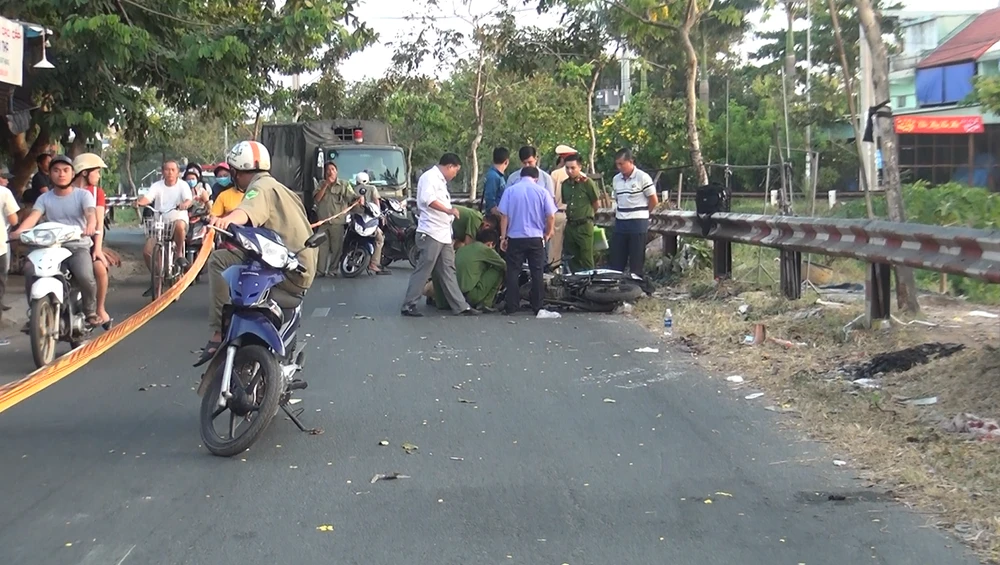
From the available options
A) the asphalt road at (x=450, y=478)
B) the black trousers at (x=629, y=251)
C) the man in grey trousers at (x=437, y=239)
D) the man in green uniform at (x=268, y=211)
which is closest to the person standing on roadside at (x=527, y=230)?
the man in grey trousers at (x=437, y=239)

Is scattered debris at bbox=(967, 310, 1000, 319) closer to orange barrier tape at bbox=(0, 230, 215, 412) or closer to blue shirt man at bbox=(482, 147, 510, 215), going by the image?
blue shirt man at bbox=(482, 147, 510, 215)

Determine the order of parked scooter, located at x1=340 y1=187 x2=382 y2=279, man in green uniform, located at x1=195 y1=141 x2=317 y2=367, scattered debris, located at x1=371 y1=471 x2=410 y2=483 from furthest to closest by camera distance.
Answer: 1. parked scooter, located at x1=340 y1=187 x2=382 y2=279
2. man in green uniform, located at x1=195 y1=141 x2=317 y2=367
3. scattered debris, located at x1=371 y1=471 x2=410 y2=483

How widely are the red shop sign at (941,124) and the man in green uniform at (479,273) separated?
28.5m

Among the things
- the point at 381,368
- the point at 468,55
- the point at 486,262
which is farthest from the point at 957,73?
the point at 381,368

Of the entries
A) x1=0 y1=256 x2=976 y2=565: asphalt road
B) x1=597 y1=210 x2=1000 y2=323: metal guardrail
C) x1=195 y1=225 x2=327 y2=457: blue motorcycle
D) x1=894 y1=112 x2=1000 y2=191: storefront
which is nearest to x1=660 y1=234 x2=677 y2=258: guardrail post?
x1=597 y1=210 x2=1000 y2=323: metal guardrail

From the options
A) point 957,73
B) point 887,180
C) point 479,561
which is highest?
point 957,73

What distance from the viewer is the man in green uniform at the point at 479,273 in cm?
1302

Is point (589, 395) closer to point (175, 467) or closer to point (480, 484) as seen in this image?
point (480, 484)

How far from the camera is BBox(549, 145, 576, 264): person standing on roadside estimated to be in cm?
1530

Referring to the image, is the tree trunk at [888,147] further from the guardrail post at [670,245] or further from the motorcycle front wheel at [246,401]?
the motorcycle front wheel at [246,401]

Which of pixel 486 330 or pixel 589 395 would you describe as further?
pixel 486 330

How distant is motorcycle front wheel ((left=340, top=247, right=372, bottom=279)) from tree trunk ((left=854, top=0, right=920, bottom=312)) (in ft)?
30.3

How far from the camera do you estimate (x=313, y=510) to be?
5.56m

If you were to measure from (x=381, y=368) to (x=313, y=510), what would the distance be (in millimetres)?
Result: 3999
